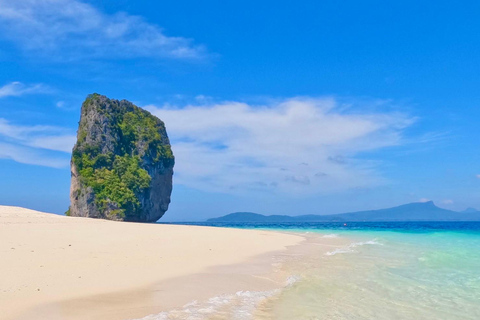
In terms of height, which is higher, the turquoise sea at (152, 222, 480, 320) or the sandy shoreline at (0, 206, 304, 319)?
the sandy shoreline at (0, 206, 304, 319)

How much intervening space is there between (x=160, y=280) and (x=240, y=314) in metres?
3.67

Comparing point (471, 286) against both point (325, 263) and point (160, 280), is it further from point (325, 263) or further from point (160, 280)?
point (160, 280)

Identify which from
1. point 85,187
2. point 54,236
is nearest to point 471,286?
point 54,236

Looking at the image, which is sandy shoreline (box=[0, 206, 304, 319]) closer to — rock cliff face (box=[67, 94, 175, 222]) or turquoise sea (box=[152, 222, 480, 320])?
turquoise sea (box=[152, 222, 480, 320])

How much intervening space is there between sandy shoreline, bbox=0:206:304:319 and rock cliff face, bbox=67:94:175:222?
3798cm

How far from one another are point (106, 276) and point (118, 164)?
50118 mm

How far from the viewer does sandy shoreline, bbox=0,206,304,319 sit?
7523mm

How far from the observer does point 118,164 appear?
58.0 metres

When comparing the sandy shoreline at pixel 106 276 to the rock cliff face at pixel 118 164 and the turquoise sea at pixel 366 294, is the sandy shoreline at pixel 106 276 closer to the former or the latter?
the turquoise sea at pixel 366 294

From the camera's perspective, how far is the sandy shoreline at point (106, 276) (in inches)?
296

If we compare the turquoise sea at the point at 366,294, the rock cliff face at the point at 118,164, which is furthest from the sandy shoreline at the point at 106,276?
the rock cliff face at the point at 118,164

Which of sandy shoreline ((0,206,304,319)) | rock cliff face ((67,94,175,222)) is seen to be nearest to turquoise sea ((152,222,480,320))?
sandy shoreline ((0,206,304,319))

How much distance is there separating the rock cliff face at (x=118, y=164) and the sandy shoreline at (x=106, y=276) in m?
38.0

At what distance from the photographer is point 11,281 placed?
865 centimetres
